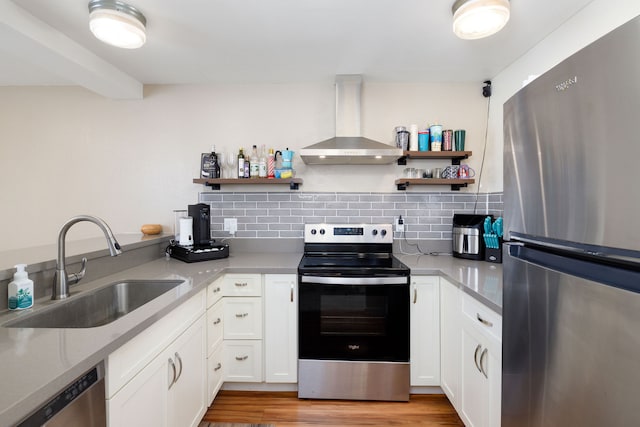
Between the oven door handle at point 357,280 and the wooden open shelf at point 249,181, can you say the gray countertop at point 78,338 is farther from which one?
the wooden open shelf at point 249,181

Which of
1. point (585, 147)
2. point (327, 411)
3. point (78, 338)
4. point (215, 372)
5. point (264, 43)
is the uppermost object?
point (264, 43)

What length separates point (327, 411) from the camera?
1880 mm

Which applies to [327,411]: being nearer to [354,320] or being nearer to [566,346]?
[354,320]

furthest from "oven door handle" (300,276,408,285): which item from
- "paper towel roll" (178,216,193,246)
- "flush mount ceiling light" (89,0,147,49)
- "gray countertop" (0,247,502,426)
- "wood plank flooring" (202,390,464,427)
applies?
"flush mount ceiling light" (89,0,147,49)

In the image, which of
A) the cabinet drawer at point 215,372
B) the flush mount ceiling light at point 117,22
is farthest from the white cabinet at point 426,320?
the flush mount ceiling light at point 117,22

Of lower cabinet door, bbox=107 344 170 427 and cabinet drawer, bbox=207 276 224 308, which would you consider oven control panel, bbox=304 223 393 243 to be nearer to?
cabinet drawer, bbox=207 276 224 308

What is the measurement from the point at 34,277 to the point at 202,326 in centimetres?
78

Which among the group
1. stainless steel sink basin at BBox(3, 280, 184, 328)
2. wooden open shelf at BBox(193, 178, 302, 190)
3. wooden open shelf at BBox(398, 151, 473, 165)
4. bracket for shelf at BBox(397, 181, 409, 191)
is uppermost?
wooden open shelf at BBox(398, 151, 473, 165)

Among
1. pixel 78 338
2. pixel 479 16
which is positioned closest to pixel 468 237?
pixel 479 16

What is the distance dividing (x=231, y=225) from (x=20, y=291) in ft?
4.88

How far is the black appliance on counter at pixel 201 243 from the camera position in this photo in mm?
2221

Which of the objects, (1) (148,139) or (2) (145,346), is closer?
(2) (145,346)

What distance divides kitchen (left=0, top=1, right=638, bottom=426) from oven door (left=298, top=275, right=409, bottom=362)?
92 centimetres

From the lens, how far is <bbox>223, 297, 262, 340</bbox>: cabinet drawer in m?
2.01
